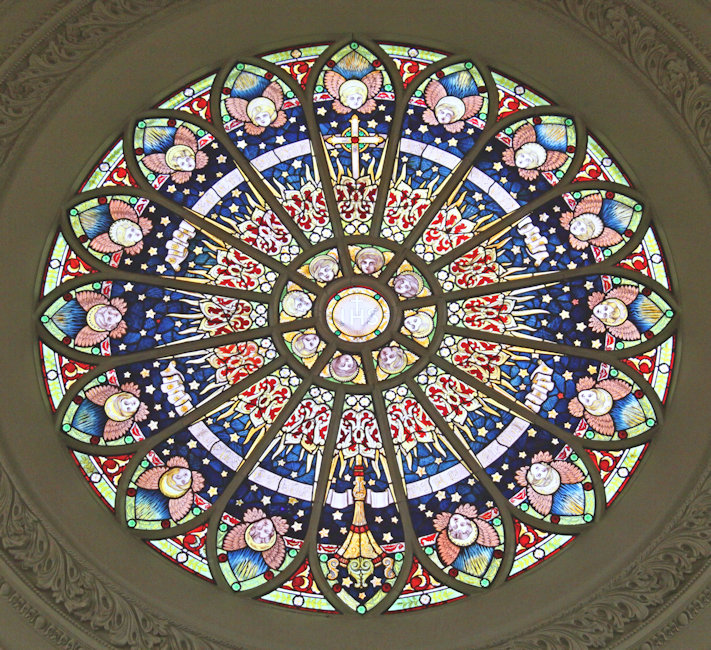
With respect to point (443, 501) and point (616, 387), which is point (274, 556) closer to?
point (443, 501)

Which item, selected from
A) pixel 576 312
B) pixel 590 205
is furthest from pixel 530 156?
pixel 576 312

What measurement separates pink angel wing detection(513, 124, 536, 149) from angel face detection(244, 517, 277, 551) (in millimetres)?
3732

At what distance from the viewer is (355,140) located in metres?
10.0

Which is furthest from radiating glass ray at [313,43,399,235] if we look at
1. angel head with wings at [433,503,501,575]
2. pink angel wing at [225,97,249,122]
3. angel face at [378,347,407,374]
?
angel head with wings at [433,503,501,575]

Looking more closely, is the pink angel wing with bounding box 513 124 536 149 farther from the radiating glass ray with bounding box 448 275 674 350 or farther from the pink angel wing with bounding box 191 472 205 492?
the pink angel wing with bounding box 191 472 205 492

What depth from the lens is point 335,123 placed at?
10070mm

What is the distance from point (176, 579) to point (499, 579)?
2.55 m

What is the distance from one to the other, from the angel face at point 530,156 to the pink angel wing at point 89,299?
3.61 m

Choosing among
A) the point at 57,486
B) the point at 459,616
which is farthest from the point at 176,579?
the point at 459,616

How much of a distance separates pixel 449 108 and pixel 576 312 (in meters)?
2.00

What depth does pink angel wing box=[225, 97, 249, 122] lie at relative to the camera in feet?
32.9

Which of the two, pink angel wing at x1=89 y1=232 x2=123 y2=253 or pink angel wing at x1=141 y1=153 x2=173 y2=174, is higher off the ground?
pink angel wing at x1=141 y1=153 x2=173 y2=174

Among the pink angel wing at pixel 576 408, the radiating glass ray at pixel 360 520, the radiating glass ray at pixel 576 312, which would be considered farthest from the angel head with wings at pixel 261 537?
the pink angel wing at pixel 576 408

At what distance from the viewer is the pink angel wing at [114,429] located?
383 inches
